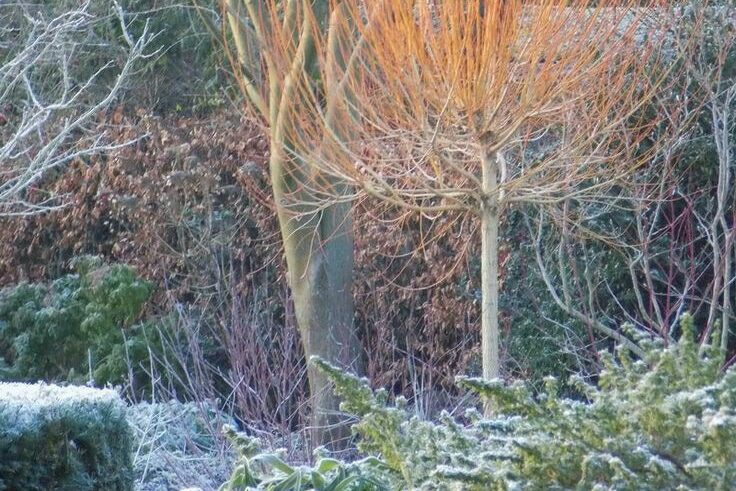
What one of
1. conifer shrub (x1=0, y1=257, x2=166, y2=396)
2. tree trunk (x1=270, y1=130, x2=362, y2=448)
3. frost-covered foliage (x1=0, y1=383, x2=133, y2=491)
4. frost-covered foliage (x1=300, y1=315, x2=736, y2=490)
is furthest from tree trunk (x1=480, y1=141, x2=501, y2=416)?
conifer shrub (x1=0, y1=257, x2=166, y2=396)

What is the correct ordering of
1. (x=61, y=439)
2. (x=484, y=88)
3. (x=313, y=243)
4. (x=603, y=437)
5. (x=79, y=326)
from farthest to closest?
(x=79, y=326), (x=313, y=243), (x=61, y=439), (x=484, y=88), (x=603, y=437)

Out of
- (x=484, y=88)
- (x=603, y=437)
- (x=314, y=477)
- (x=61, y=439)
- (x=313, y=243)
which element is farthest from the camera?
(x=313, y=243)

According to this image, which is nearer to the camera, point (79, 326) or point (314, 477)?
point (314, 477)

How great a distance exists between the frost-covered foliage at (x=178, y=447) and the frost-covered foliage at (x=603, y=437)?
11.3ft

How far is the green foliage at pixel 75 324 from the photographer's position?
900 cm

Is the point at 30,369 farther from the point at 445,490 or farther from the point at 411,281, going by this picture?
the point at 445,490

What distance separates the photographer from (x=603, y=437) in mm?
2557

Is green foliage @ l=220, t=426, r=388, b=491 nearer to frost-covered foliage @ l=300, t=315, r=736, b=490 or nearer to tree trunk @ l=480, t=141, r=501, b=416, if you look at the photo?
frost-covered foliage @ l=300, t=315, r=736, b=490

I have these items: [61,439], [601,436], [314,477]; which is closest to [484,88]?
[314,477]

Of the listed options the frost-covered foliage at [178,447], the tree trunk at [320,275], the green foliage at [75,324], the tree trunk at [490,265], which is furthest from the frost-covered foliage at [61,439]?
the green foliage at [75,324]

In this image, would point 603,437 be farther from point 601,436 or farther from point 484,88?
point 484,88

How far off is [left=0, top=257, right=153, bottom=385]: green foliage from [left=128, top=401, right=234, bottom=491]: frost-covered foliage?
1462 mm

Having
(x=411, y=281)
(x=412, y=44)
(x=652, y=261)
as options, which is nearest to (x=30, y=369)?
(x=411, y=281)

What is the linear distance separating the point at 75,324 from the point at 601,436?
736 cm
